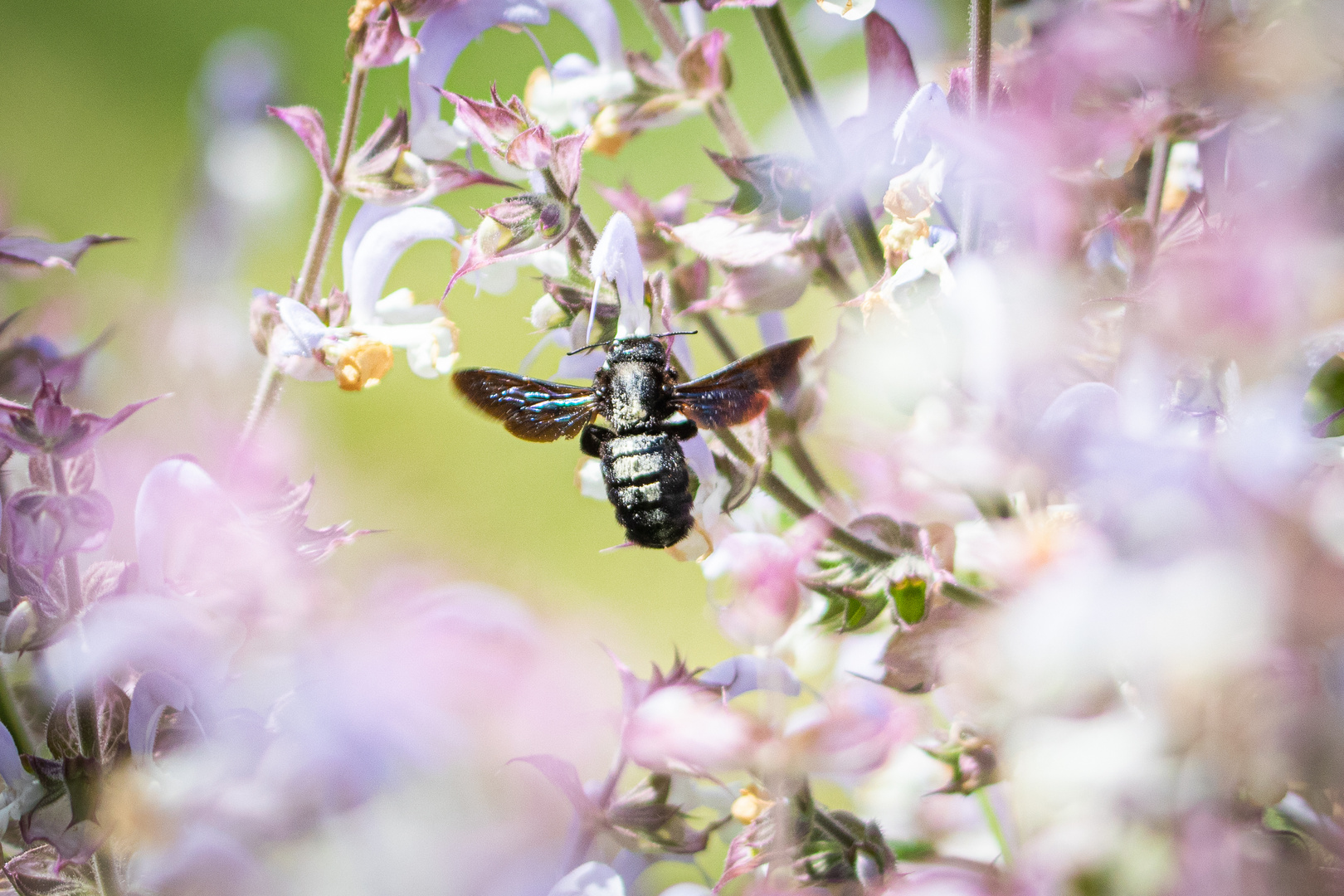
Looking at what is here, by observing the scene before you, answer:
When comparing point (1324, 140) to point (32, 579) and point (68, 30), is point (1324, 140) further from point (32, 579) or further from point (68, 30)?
point (68, 30)

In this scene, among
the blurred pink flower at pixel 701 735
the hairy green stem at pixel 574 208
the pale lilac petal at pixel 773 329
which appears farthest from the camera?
the pale lilac petal at pixel 773 329

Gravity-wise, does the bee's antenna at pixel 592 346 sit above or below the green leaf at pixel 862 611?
above

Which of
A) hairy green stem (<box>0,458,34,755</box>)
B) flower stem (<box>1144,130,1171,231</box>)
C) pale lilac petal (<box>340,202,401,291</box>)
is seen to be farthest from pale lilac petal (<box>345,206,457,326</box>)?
flower stem (<box>1144,130,1171,231</box>)

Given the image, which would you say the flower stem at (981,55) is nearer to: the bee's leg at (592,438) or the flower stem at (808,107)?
the flower stem at (808,107)

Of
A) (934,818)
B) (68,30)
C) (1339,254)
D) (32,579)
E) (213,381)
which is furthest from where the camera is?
(68,30)

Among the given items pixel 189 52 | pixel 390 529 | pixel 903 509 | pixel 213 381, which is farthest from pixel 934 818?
pixel 189 52

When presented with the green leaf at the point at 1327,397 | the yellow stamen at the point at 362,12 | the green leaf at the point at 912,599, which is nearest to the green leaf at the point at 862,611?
the green leaf at the point at 912,599

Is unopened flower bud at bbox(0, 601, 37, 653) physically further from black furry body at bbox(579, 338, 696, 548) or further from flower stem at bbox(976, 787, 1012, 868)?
flower stem at bbox(976, 787, 1012, 868)

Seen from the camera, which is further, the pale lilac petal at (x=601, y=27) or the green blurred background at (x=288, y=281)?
the green blurred background at (x=288, y=281)
